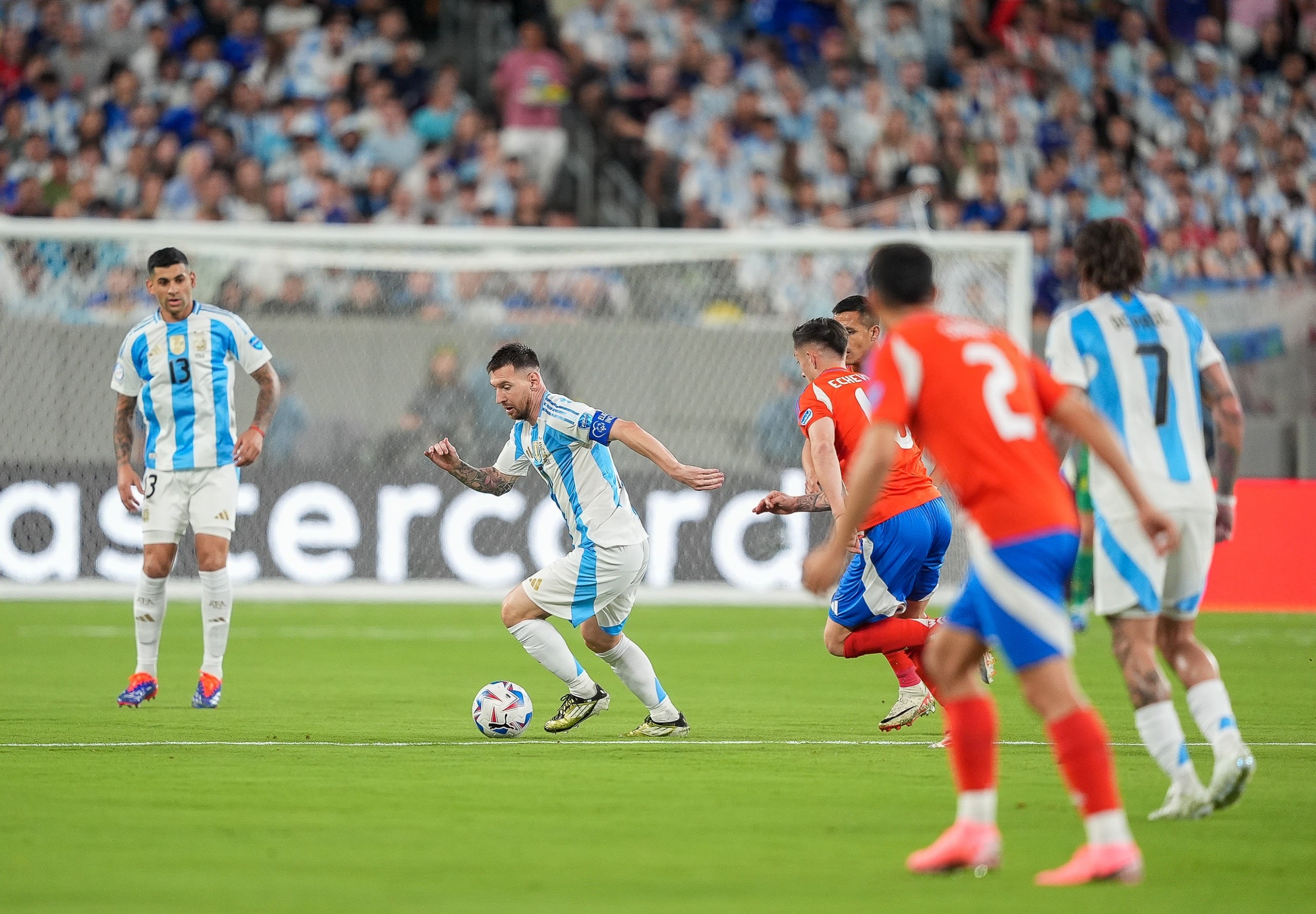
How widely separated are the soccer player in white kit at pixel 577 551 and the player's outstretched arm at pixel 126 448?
2.23 meters

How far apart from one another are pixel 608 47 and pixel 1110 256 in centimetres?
1637

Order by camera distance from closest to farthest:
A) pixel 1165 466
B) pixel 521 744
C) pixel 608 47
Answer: pixel 1165 466
pixel 521 744
pixel 608 47

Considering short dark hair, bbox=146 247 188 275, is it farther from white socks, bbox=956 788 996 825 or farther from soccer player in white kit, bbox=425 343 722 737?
white socks, bbox=956 788 996 825

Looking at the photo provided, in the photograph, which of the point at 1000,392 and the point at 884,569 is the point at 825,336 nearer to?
the point at 884,569

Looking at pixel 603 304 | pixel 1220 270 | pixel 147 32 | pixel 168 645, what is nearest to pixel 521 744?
pixel 168 645

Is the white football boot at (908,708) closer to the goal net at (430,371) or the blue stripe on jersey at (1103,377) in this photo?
the blue stripe on jersey at (1103,377)

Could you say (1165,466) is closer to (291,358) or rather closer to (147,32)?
(291,358)

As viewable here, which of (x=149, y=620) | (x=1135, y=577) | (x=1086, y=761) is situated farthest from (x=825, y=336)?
(x=1086, y=761)

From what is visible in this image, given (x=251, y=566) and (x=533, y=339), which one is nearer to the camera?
(x=251, y=566)

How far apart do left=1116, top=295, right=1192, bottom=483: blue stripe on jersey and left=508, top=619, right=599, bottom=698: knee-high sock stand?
3204mm

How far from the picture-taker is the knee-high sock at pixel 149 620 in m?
9.33

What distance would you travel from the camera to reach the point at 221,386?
9492 mm

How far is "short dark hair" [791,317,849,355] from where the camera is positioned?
27.6 feet

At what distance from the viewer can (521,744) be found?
7844 mm
